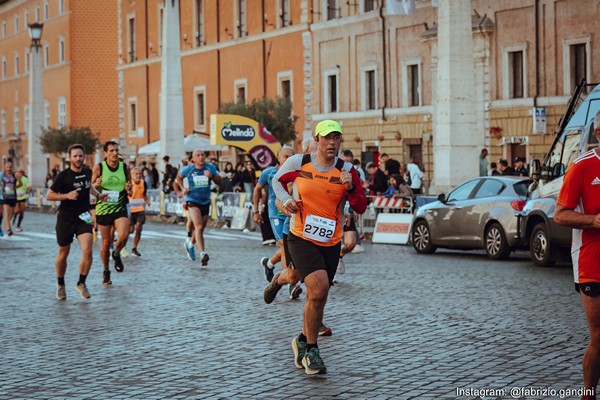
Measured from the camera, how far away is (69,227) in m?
15.6

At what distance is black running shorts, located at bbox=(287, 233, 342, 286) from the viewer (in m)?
10.1

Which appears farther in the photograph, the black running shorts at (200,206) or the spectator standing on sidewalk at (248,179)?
the spectator standing on sidewalk at (248,179)

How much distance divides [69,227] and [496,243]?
9281 mm

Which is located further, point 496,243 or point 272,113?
point 272,113

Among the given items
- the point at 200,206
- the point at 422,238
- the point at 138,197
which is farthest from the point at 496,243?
the point at 138,197

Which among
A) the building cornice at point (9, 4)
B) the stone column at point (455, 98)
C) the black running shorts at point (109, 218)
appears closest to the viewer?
the black running shorts at point (109, 218)

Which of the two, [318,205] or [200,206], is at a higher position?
[318,205]

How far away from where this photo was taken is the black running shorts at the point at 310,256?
10109 millimetres

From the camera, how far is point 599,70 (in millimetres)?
39188

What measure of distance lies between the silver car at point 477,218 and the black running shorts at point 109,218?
23.4 feet

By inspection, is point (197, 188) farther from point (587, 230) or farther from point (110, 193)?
point (587, 230)

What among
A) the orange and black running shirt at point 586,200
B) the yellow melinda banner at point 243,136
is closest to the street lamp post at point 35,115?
the yellow melinda banner at point 243,136

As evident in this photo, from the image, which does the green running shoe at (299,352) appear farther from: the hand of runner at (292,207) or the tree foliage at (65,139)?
the tree foliage at (65,139)

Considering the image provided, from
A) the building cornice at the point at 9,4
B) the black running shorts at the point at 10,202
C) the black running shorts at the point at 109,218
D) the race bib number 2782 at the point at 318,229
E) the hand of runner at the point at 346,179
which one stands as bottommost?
the black running shorts at the point at 10,202
